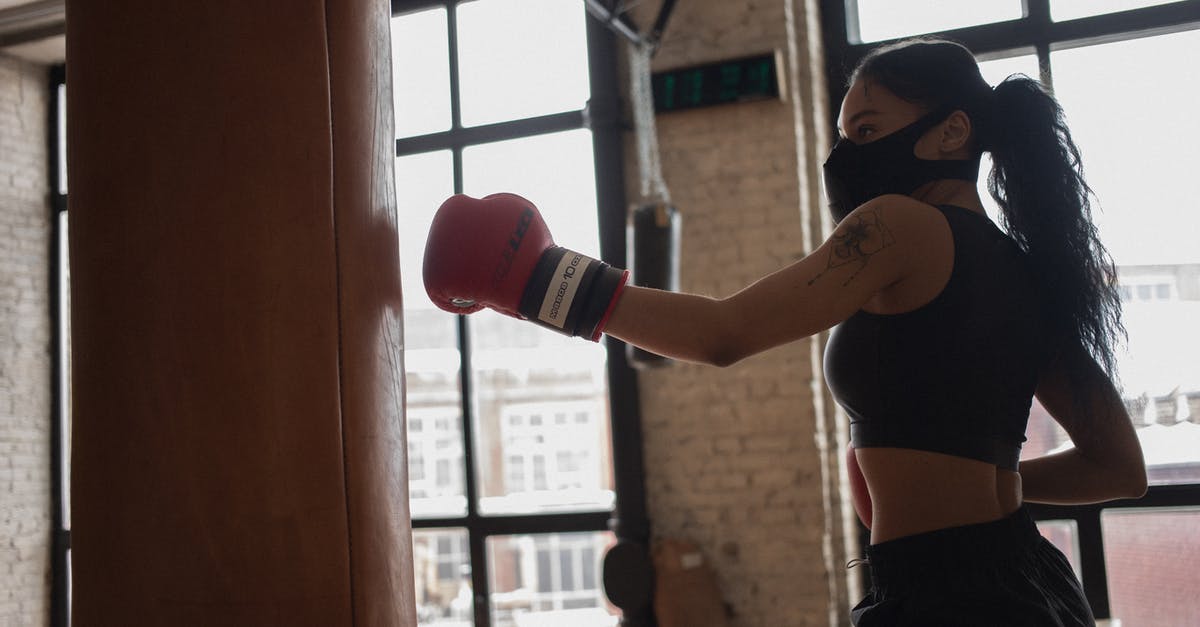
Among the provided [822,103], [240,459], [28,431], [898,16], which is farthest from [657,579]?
[28,431]

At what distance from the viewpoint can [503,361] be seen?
4707mm

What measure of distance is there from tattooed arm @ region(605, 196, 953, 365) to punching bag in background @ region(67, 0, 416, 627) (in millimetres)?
448

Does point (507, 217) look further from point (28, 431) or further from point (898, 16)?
point (28, 431)

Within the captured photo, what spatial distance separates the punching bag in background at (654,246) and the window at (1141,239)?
51.4 inches

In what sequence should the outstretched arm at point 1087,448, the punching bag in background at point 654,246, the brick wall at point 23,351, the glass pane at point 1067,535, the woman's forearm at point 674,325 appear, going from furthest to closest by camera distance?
the brick wall at point 23,351
the glass pane at point 1067,535
the punching bag in background at point 654,246
the outstretched arm at point 1087,448
the woman's forearm at point 674,325

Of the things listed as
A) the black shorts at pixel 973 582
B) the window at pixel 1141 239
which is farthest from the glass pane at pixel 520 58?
the black shorts at pixel 973 582

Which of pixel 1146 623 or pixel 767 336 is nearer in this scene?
pixel 767 336

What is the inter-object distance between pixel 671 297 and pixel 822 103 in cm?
305

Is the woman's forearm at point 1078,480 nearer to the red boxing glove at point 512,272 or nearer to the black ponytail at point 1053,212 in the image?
the black ponytail at point 1053,212

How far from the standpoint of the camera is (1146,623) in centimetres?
350

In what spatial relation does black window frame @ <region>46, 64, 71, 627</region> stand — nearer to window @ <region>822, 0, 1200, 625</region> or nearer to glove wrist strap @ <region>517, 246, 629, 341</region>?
window @ <region>822, 0, 1200, 625</region>

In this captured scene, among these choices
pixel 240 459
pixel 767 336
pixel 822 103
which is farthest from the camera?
pixel 822 103

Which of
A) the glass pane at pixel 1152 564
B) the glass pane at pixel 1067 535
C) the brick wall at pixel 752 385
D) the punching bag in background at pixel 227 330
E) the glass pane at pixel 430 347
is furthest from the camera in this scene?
the glass pane at pixel 430 347

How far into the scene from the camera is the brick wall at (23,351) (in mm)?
5145
